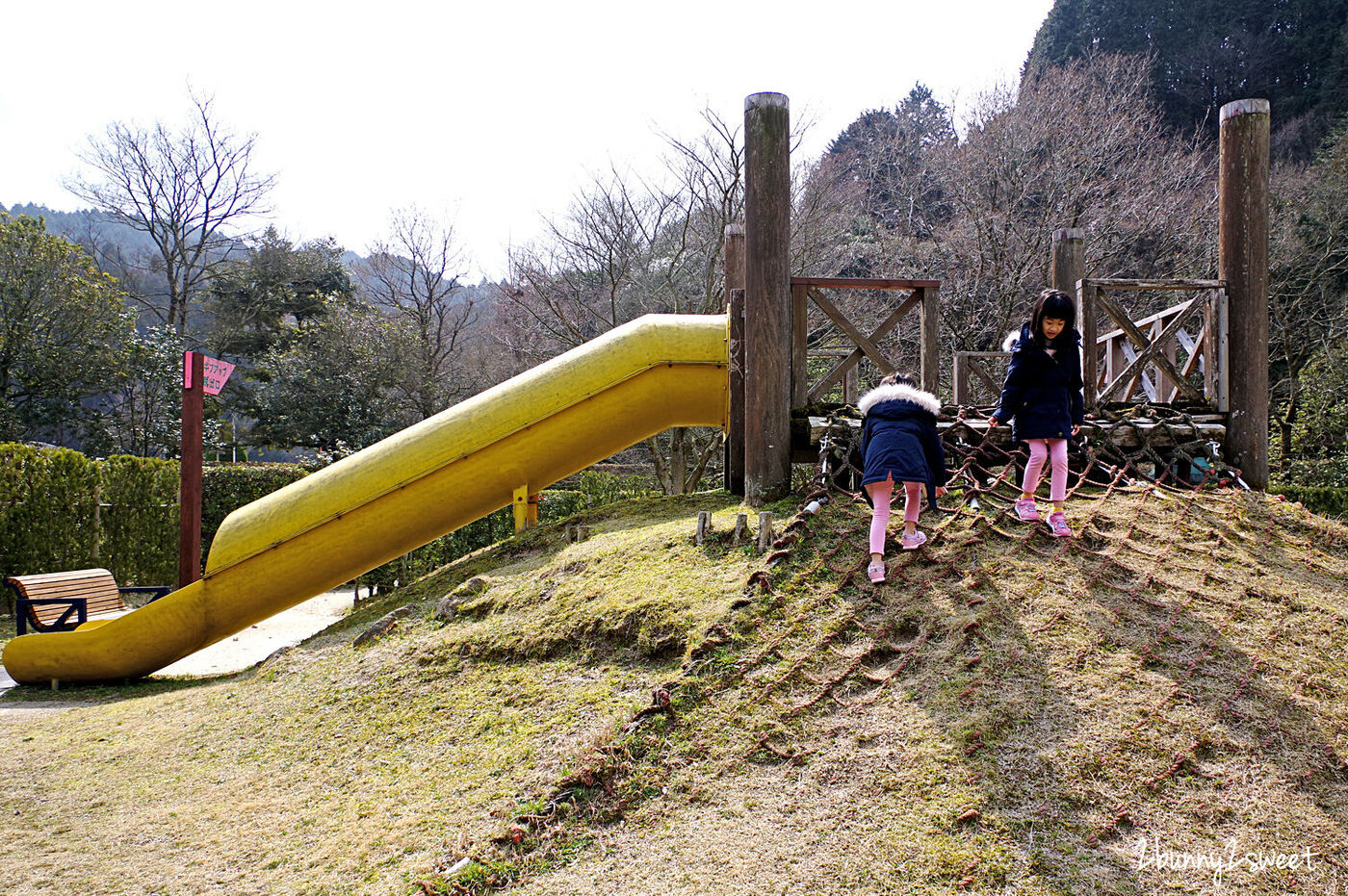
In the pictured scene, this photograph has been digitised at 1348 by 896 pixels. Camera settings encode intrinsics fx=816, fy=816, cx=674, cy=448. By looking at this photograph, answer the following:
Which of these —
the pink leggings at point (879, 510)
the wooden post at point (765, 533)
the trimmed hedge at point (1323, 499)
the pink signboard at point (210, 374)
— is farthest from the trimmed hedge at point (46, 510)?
the trimmed hedge at point (1323, 499)

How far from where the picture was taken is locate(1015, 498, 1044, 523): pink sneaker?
183 inches

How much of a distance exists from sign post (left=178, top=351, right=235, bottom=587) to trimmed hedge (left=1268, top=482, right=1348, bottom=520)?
13.8m

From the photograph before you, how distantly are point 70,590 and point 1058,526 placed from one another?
7.77m

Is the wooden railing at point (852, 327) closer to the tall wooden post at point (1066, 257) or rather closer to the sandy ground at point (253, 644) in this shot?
the tall wooden post at point (1066, 257)

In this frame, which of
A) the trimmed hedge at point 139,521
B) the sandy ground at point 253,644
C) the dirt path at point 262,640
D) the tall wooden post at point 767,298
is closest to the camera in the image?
the tall wooden post at point 767,298

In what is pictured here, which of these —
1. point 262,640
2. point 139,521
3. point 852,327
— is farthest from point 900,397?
point 139,521

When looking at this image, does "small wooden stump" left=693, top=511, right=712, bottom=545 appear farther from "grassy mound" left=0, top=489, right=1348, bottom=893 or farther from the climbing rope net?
the climbing rope net

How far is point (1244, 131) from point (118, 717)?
8575mm

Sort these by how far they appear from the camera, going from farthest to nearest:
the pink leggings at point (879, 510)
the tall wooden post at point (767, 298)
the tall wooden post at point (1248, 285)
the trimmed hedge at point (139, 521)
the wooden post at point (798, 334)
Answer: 1. the trimmed hedge at point (139, 521)
2. the wooden post at point (798, 334)
3. the tall wooden post at point (1248, 285)
4. the tall wooden post at point (767, 298)
5. the pink leggings at point (879, 510)

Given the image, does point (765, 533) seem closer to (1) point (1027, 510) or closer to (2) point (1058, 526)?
(1) point (1027, 510)

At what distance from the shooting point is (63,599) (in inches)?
270

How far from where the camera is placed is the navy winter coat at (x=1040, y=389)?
453 cm

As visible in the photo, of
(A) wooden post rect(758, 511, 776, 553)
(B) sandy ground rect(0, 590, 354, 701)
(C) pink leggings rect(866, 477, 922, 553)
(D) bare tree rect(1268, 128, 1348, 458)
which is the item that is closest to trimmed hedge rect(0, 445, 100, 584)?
(B) sandy ground rect(0, 590, 354, 701)

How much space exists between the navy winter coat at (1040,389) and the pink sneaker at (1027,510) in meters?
0.37
